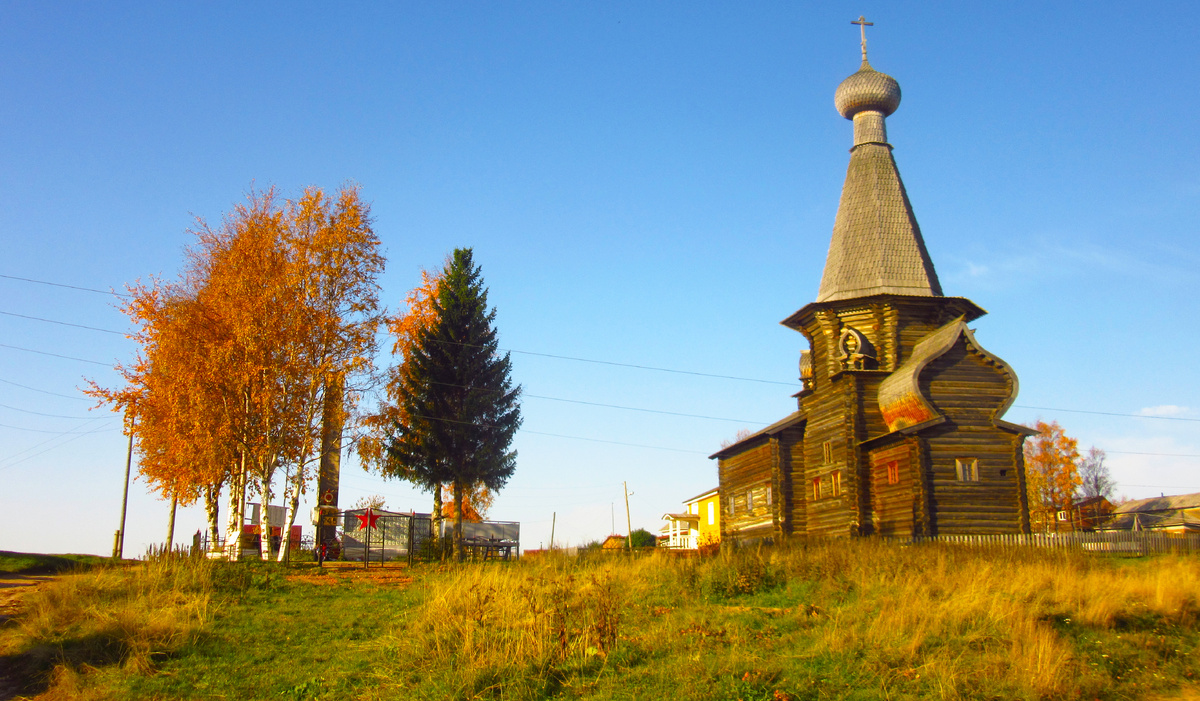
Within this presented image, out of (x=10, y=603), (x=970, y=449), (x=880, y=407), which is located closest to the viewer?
(x=10, y=603)

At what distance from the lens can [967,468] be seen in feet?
92.9

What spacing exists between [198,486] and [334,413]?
8.33 metres

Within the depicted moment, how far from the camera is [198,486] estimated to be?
30.8 m

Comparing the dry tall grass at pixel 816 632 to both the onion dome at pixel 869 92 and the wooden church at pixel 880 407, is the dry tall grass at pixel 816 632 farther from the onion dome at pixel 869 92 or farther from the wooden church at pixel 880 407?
the onion dome at pixel 869 92

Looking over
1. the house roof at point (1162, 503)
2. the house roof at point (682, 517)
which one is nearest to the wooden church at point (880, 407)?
the house roof at point (682, 517)

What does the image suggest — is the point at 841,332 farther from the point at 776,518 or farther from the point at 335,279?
the point at 335,279

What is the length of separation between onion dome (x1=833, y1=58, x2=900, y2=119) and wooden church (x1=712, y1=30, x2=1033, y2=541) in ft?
0.16

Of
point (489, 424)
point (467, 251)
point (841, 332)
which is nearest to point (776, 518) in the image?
point (841, 332)

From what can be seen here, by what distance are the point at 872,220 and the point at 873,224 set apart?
0.22 meters

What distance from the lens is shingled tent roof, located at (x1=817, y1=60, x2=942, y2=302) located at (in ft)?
110

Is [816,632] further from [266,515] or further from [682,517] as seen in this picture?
[682,517]

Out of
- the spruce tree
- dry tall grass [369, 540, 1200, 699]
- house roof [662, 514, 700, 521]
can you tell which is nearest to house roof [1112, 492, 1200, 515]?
house roof [662, 514, 700, 521]

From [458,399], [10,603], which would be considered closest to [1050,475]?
[458,399]

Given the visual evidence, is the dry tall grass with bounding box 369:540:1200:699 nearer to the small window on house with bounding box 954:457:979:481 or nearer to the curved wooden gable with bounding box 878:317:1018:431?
the small window on house with bounding box 954:457:979:481
